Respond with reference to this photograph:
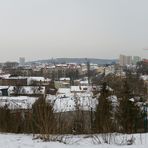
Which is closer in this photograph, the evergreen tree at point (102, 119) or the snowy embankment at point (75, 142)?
the snowy embankment at point (75, 142)

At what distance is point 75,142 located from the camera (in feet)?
18.3

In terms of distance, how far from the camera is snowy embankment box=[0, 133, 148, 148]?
5.17 metres

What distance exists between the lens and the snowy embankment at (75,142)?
17.0 ft

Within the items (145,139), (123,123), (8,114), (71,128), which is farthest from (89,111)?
(145,139)

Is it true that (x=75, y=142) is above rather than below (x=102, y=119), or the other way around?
below

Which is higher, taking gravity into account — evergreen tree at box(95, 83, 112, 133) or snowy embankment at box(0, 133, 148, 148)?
evergreen tree at box(95, 83, 112, 133)

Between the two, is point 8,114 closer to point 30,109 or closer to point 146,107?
point 30,109

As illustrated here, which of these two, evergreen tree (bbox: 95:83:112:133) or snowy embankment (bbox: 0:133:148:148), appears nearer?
snowy embankment (bbox: 0:133:148:148)

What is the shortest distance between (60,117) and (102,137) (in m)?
1.09

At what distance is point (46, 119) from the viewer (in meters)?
5.98

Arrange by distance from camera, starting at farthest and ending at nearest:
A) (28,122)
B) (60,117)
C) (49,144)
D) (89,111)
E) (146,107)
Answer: (146,107)
(89,111)
(28,122)
(60,117)
(49,144)

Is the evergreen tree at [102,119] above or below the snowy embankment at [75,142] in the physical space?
above

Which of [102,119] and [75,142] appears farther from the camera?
[102,119]

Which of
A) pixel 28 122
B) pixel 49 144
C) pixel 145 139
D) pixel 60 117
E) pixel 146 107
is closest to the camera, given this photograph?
pixel 49 144
